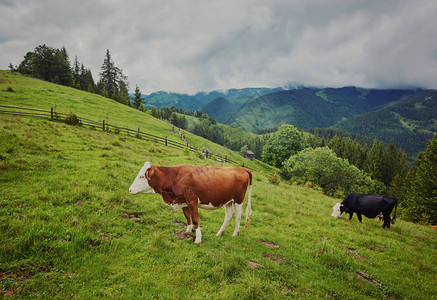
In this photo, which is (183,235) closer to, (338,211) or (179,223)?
(179,223)

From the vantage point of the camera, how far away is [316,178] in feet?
96.6

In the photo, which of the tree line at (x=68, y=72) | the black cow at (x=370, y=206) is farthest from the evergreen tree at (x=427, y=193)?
the tree line at (x=68, y=72)

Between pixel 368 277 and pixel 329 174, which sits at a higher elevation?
pixel 368 277

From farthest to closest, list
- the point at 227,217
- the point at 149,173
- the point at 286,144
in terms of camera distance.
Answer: the point at 286,144, the point at 227,217, the point at 149,173

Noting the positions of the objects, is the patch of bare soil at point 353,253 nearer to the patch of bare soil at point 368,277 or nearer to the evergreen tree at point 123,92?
the patch of bare soil at point 368,277

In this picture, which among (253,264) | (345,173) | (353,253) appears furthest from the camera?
(345,173)

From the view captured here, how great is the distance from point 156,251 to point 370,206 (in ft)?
42.2

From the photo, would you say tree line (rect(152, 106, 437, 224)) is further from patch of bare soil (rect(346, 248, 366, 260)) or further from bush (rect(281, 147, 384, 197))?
patch of bare soil (rect(346, 248, 366, 260))

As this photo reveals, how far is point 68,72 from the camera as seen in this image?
63.0 meters

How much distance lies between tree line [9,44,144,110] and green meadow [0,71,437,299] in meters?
69.9

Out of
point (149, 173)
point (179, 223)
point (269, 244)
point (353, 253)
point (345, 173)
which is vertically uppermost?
Result: point (149, 173)

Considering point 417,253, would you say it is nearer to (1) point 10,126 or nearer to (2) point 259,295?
(2) point 259,295

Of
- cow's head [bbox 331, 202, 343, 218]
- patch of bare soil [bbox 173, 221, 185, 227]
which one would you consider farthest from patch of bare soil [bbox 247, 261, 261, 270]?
cow's head [bbox 331, 202, 343, 218]

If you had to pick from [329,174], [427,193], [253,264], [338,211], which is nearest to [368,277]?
[253,264]
